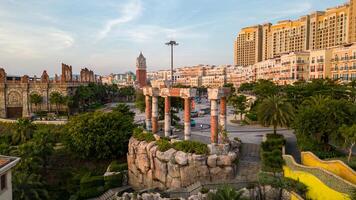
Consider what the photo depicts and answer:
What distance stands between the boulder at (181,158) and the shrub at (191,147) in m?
0.56

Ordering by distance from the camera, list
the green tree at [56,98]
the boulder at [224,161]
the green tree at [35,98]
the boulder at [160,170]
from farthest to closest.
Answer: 1. the green tree at [56,98]
2. the green tree at [35,98]
3. the boulder at [160,170]
4. the boulder at [224,161]

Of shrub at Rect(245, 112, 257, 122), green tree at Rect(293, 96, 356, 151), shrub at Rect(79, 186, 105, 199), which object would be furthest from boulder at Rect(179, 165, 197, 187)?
shrub at Rect(245, 112, 257, 122)

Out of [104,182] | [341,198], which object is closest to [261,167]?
[341,198]

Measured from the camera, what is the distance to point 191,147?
94.5ft

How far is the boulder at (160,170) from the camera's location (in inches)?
1180

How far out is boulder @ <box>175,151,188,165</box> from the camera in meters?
28.1

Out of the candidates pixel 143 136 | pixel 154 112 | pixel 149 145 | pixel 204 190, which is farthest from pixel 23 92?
pixel 204 190

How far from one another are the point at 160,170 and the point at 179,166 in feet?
9.99

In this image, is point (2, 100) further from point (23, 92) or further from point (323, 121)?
point (323, 121)

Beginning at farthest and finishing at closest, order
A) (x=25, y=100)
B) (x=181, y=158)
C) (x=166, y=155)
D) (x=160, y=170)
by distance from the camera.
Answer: (x=25, y=100)
(x=160, y=170)
(x=166, y=155)
(x=181, y=158)

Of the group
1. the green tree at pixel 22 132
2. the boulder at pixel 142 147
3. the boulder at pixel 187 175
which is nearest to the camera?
the boulder at pixel 187 175

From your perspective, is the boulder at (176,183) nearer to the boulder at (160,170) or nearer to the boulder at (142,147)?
the boulder at (160,170)

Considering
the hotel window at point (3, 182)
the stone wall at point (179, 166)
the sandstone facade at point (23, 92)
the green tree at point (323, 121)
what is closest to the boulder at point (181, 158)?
the stone wall at point (179, 166)

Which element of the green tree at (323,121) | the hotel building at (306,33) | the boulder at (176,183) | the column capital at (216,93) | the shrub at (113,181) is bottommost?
the shrub at (113,181)
